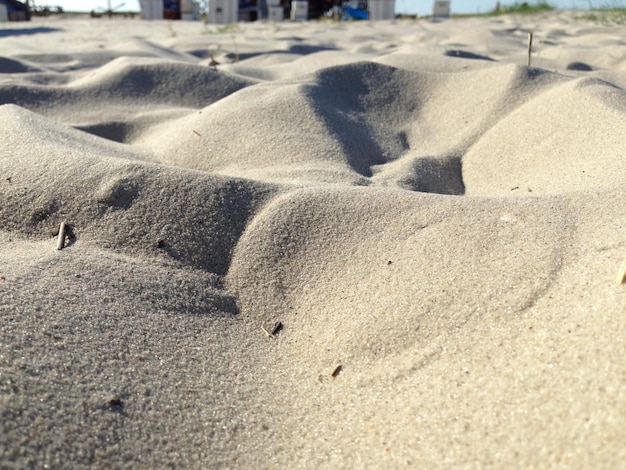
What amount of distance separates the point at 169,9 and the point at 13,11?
3.39m

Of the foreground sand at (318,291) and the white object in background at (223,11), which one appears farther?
the white object in background at (223,11)

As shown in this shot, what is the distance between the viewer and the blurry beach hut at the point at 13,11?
10.4 meters

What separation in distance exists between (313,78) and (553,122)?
1074mm

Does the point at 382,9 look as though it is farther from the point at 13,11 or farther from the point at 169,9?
the point at 13,11

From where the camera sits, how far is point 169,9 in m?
13.6

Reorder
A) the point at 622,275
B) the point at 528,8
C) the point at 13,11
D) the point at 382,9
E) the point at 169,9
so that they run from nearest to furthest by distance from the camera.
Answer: the point at 622,275
the point at 528,8
the point at 13,11
the point at 382,9
the point at 169,9

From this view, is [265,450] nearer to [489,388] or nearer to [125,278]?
[489,388]

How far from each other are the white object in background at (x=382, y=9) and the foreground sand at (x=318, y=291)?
34.7 feet

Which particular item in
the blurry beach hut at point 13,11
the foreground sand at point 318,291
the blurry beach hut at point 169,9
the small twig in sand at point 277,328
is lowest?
the small twig in sand at point 277,328

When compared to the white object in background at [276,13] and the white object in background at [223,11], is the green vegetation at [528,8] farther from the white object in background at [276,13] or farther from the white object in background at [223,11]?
the white object in background at [223,11]

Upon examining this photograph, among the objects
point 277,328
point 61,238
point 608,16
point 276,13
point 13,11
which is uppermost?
point 276,13

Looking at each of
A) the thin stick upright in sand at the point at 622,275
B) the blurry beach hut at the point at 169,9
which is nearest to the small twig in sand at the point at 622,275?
the thin stick upright in sand at the point at 622,275

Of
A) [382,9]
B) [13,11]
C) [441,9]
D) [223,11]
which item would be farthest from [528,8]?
[13,11]

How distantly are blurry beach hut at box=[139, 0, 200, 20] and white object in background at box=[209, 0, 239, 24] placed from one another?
6.67ft
